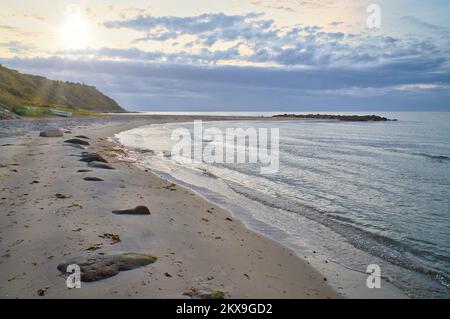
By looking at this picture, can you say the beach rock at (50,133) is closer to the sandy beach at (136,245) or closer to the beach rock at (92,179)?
the sandy beach at (136,245)

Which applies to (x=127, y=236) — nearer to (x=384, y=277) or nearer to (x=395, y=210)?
(x=384, y=277)

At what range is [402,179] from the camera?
1855 centimetres

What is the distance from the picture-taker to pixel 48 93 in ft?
397

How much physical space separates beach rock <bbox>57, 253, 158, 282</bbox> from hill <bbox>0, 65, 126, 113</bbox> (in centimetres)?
7176

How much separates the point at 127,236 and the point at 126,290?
2.43 metres

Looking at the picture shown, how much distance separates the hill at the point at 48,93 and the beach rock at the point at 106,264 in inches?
2825

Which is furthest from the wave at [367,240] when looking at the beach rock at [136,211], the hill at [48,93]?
the hill at [48,93]

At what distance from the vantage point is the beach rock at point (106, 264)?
5532mm

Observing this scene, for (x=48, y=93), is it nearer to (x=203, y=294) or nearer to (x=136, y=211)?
(x=136, y=211)

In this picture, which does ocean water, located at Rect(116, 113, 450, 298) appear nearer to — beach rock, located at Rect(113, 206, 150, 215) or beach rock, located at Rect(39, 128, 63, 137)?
beach rock, located at Rect(113, 206, 150, 215)

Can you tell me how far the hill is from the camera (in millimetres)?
85562

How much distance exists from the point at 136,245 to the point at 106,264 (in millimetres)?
1315
